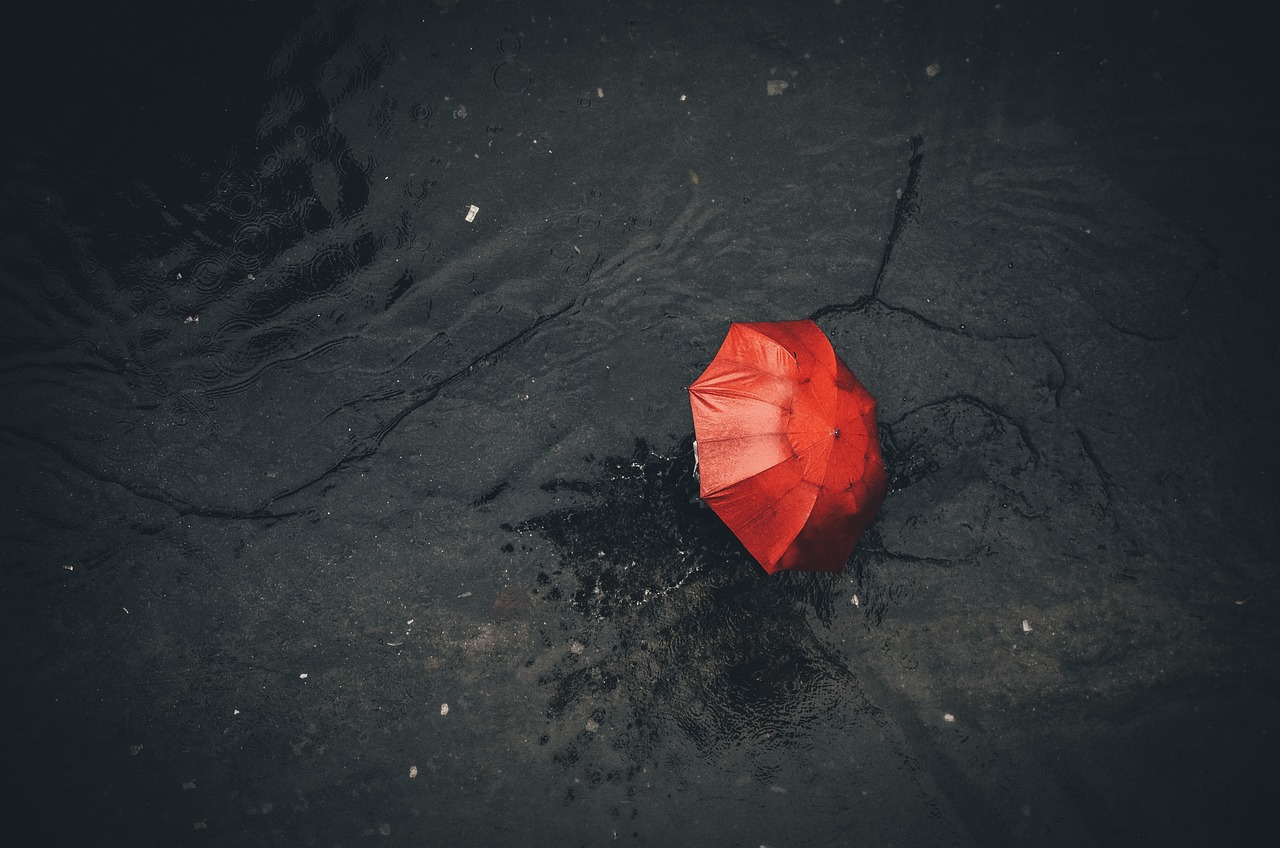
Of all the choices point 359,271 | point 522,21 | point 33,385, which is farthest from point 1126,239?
point 33,385

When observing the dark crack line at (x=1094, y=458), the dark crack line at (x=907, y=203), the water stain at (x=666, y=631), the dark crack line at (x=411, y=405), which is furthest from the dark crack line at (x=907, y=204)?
the dark crack line at (x=411, y=405)

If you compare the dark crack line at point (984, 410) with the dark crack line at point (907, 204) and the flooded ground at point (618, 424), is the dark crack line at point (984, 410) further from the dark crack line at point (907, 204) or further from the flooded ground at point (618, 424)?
the dark crack line at point (907, 204)

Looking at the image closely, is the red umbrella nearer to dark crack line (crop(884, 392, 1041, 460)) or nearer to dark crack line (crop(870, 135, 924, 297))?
dark crack line (crop(884, 392, 1041, 460))

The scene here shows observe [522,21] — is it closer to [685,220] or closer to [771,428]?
[685,220]

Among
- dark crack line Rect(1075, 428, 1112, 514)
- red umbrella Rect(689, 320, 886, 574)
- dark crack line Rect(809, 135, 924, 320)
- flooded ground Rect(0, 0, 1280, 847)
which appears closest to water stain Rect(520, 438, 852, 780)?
flooded ground Rect(0, 0, 1280, 847)

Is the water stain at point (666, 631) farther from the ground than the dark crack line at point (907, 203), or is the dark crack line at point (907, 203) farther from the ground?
the dark crack line at point (907, 203)

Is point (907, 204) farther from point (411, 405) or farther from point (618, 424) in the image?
point (411, 405)

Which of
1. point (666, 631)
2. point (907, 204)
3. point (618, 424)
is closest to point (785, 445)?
point (618, 424)

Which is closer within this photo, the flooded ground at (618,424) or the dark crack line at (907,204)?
the flooded ground at (618,424)
